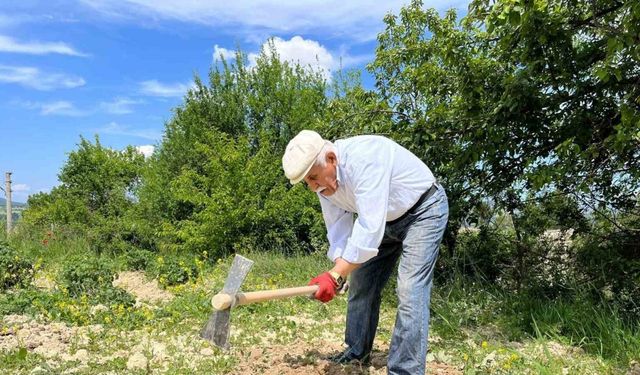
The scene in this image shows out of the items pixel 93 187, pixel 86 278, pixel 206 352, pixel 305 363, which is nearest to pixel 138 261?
pixel 86 278

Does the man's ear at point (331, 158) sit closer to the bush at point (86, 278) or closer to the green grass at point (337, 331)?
the green grass at point (337, 331)

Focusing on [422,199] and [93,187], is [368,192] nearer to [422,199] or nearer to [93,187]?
[422,199]

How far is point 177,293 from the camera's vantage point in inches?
233

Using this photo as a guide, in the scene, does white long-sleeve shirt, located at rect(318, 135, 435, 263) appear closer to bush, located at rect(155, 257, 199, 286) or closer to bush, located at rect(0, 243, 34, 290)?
bush, located at rect(155, 257, 199, 286)

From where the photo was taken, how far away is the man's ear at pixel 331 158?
2.83 meters

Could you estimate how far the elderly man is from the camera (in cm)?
277

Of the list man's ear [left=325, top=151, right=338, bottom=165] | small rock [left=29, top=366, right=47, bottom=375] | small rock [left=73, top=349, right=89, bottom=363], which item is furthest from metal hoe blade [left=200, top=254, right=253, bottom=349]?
small rock [left=73, top=349, right=89, bottom=363]

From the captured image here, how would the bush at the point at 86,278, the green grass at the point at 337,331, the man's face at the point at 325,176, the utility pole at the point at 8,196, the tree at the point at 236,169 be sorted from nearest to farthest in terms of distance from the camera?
the man's face at the point at 325,176 → the green grass at the point at 337,331 → the bush at the point at 86,278 → the tree at the point at 236,169 → the utility pole at the point at 8,196

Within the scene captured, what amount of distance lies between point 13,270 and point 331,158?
19.0 feet

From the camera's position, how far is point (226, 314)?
2924 millimetres

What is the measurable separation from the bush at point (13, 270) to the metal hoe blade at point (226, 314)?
199 inches

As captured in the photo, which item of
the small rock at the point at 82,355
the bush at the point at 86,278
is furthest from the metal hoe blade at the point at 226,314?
the bush at the point at 86,278

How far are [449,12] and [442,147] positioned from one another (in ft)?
11.6

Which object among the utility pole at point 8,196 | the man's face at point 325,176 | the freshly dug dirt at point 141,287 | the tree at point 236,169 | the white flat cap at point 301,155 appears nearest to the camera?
the white flat cap at point 301,155
